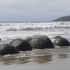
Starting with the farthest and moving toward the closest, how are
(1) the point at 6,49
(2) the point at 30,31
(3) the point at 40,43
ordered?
(2) the point at 30,31
(3) the point at 40,43
(1) the point at 6,49

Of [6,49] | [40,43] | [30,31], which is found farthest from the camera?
[30,31]

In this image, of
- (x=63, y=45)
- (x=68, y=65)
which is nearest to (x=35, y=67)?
(x=68, y=65)

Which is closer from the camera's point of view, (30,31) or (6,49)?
(6,49)

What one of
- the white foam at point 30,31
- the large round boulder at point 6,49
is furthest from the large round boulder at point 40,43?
the white foam at point 30,31

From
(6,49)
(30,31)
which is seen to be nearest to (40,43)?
(6,49)

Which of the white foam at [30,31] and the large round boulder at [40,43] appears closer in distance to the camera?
the large round boulder at [40,43]

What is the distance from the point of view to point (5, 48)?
12406 mm

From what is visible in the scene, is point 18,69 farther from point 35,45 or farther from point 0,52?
point 35,45

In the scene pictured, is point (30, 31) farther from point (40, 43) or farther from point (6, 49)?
point (6, 49)

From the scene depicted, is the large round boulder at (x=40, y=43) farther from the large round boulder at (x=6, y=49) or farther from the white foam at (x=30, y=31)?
the white foam at (x=30, y=31)

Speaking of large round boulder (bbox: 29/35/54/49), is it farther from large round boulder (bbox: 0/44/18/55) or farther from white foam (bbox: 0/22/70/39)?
white foam (bbox: 0/22/70/39)

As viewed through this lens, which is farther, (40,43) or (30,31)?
(30,31)

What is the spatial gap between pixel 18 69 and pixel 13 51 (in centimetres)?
429

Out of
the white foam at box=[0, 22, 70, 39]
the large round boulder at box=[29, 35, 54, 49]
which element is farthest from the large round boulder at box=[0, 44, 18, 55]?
the white foam at box=[0, 22, 70, 39]
